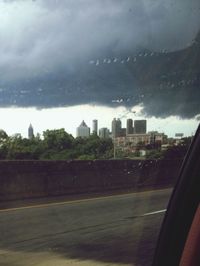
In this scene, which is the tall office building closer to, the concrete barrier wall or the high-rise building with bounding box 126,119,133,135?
the high-rise building with bounding box 126,119,133,135

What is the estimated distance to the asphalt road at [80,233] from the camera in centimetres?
288

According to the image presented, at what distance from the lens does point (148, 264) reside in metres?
2.77

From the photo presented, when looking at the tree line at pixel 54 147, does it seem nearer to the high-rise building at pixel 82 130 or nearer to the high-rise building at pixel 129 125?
the high-rise building at pixel 82 130

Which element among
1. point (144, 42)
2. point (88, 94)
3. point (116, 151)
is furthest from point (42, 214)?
point (144, 42)

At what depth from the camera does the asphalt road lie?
2.88 meters

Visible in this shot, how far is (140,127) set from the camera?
9.55 ft

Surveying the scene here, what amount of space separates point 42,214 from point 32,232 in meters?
0.16

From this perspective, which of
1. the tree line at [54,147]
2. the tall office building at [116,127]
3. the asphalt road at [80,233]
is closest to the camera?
the tree line at [54,147]

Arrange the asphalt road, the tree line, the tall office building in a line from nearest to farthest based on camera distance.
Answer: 1. the tree line
2. the tall office building
3. the asphalt road

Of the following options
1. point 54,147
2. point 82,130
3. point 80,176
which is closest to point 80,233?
point 80,176

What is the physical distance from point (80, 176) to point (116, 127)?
0.51 m

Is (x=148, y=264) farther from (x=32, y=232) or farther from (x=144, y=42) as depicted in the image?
(x=144, y=42)

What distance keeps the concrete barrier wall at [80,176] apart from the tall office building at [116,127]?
27cm

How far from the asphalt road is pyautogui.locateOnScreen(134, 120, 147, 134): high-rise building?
1.16ft
